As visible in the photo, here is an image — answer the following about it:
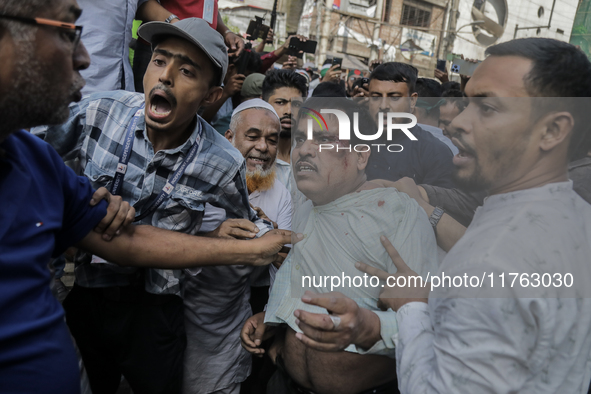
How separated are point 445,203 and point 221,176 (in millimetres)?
1226

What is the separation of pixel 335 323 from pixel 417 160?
589mm

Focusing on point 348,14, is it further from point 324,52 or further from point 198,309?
point 198,309

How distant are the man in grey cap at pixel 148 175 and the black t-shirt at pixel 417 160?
36.2 inches

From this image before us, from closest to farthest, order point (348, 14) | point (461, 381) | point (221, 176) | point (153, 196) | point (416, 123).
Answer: point (461, 381), point (416, 123), point (153, 196), point (221, 176), point (348, 14)

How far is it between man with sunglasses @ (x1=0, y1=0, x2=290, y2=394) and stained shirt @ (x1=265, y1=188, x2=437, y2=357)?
80 centimetres

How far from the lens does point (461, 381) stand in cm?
111

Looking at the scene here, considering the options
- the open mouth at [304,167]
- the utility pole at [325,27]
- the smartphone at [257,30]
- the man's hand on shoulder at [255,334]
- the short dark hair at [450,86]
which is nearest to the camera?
the open mouth at [304,167]

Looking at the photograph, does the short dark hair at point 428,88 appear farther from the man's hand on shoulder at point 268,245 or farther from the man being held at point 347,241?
the man being held at point 347,241

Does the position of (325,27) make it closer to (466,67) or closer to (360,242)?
(466,67)

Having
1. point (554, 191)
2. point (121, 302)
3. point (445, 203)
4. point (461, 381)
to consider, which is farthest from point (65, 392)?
point (554, 191)

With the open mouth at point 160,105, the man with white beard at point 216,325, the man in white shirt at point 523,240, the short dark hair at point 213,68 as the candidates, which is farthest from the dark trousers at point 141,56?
the man in white shirt at point 523,240

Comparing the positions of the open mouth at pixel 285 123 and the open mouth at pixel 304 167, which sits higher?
the open mouth at pixel 304 167

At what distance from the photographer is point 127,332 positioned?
207 centimetres

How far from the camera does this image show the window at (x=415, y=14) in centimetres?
2470
